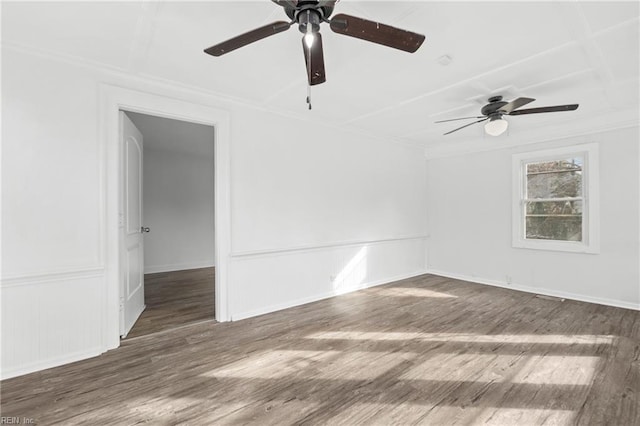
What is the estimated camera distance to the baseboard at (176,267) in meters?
6.15

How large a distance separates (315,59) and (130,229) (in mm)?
2720

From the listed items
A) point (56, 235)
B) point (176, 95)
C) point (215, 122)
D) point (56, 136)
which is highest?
point (176, 95)

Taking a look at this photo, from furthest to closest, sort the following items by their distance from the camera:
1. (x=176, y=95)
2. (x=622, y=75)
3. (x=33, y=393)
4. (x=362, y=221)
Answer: (x=362, y=221), (x=176, y=95), (x=622, y=75), (x=33, y=393)

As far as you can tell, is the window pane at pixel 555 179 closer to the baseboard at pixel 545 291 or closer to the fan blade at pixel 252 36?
the baseboard at pixel 545 291

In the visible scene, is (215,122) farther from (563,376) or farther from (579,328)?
(579,328)

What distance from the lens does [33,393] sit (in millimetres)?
2047

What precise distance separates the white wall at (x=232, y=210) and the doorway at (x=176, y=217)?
102 centimetres

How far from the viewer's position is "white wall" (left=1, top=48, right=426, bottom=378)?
232cm

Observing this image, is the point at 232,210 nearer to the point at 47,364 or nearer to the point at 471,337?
the point at 47,364

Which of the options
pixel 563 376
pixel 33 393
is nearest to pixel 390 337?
pixel 563 376

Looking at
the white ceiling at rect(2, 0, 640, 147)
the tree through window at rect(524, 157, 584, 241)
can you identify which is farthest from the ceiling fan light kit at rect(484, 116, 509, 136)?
the tree through window at rect(524, 157, 584, 241)

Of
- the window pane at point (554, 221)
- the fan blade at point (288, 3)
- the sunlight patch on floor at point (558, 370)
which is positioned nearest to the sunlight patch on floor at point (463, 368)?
the sunlight patch on floor at point (558, 370)

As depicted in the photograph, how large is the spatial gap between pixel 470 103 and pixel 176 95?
3.34 metres

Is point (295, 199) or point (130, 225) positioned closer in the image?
point (130, 225)
